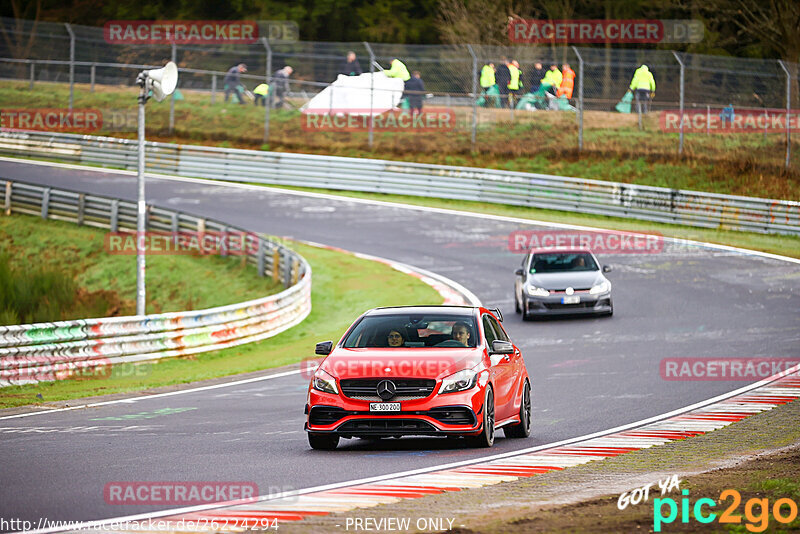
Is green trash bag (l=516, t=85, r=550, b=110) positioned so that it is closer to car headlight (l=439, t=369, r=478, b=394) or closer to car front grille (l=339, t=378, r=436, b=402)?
car headlight (l=439, t=369, r=478, b=394)

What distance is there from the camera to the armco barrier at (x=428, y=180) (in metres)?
34.8

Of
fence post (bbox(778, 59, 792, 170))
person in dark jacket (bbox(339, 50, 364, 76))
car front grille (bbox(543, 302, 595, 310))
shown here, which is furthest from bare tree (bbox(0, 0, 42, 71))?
car front grille (bbox(543, 302, 595, 310))

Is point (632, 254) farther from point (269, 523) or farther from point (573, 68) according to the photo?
point (269, 523)

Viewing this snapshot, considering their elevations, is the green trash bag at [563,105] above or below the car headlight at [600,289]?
above

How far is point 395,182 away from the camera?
1601 inches

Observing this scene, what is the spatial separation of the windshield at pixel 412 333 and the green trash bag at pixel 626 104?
29.7 m

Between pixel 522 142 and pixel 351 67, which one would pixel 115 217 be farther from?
pixel 522 142

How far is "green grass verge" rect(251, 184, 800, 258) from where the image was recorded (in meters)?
32.9

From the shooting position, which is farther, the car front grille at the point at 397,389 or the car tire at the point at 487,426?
the car tire at the point at 487,426

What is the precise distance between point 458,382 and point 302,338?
41.8 feet

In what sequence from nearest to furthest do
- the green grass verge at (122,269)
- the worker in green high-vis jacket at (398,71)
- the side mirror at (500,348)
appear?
the side mirror at (500,348), the green grass verge at (122,269), the worker in green high-vis jacket at (398,71)

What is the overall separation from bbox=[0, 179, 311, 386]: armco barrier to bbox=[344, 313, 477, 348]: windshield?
7.17m

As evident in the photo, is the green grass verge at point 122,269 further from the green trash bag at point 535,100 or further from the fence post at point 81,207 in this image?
the green trash bag at point 535,100

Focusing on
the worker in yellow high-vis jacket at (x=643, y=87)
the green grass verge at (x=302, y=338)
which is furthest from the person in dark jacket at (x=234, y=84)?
the worker in yellow high-vis jacket at (x=643, y=87)
